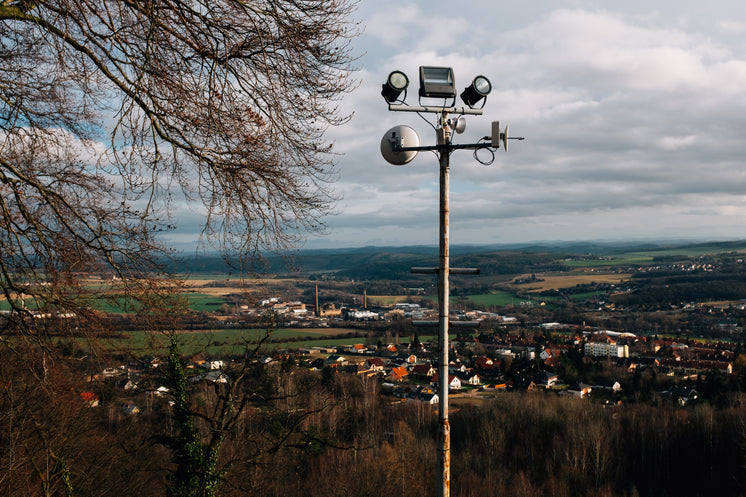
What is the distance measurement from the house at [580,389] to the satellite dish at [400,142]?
1478 inches

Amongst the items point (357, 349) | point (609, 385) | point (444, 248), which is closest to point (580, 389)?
point (609, 385)

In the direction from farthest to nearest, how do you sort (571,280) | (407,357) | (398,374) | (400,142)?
(571,280) < (407,357) < (398,374) < (400,142)

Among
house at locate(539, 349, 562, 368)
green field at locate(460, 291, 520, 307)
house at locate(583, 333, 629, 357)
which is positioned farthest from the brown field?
house at locate(539, 349, 562, 368)

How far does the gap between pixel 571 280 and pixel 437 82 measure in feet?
377

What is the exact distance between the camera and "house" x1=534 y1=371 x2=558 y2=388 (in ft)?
135

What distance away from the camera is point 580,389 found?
129ft

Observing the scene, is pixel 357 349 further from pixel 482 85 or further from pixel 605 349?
pixel 482 85

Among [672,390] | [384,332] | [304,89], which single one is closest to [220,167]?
[304,89]

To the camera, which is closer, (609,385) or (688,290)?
(609,385)

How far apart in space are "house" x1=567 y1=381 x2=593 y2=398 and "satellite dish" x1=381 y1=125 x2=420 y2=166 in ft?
123

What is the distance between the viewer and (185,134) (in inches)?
182

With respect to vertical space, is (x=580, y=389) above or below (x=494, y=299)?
below

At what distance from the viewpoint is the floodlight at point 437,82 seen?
15.9 feet

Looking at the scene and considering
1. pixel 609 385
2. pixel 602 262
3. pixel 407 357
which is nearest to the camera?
pixel 609 385
